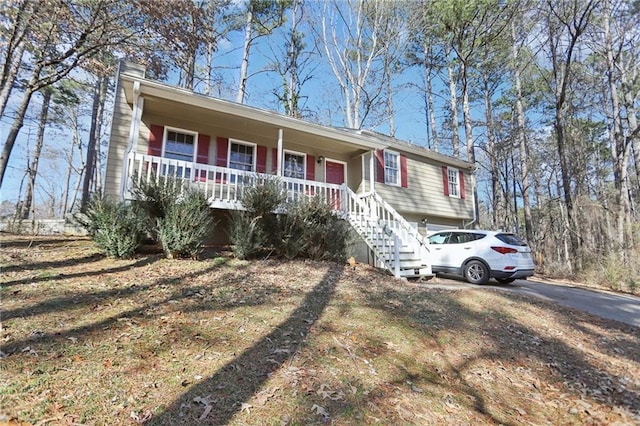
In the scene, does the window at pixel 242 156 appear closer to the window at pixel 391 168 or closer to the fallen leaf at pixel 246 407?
the window at pixel 391 168

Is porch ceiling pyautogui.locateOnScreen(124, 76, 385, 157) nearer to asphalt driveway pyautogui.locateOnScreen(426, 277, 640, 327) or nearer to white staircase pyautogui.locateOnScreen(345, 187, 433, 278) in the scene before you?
white staircase pyautogui.locateOnScreen(345, 187, 433, 278)

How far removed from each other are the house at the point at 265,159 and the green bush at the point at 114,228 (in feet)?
4.63

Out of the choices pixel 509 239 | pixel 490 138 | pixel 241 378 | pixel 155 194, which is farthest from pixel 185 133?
pixel 490 138

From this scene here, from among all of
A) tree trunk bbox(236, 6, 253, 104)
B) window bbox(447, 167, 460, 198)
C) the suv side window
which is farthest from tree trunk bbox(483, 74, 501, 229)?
tree trunk bbox(236, 6, 253, 104)

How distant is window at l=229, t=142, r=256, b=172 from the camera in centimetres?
997

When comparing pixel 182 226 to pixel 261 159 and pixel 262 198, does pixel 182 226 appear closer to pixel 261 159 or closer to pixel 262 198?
pixel 262 198

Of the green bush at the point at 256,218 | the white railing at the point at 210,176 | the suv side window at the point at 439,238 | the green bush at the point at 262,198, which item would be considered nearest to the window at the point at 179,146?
the white railing at the point at 210,176

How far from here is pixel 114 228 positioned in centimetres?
567

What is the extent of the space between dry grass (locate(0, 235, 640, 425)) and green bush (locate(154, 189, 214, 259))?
0.54 metres

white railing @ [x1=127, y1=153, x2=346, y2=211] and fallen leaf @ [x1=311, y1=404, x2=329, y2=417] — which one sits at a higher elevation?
white railing @ [x1=127, y1=153, x2=346, y2=211]

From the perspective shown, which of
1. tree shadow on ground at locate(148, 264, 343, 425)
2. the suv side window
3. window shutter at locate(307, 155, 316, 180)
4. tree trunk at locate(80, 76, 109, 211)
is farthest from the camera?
tree trunk at locate(80, 76, 109, 211)

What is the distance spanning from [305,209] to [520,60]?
689 inches

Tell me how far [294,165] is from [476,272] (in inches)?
267

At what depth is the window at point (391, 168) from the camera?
12805mm
